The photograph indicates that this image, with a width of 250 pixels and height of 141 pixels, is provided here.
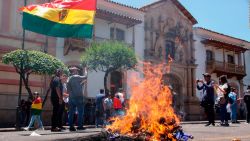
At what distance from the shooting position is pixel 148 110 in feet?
20.5

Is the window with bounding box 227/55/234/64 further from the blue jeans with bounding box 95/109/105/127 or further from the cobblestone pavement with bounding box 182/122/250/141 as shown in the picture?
the cobblestone pavement with bounding box 182/122/250/141

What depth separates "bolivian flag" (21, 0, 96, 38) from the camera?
1022cm

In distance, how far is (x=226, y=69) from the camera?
31844 mm

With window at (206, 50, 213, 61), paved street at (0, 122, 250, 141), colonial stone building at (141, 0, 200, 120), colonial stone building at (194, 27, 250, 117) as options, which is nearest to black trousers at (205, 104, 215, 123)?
paved street at (0, 122, 250, 141)

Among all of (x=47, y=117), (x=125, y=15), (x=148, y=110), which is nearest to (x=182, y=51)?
(x=125, y=15)

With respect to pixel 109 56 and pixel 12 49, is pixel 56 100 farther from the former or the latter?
pixel 12 49

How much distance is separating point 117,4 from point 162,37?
5263mm

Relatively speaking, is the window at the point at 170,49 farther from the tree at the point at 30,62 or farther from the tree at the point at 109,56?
the tree at the point at 30,62

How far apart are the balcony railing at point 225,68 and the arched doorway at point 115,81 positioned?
958 centimetres

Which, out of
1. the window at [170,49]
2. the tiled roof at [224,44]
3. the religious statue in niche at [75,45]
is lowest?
the religious statue in niche at [75,45]

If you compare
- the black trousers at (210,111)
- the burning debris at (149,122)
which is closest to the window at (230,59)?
the black trousers at (210,111)

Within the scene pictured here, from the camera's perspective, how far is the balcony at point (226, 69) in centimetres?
3100

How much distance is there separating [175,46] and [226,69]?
5.65 meters

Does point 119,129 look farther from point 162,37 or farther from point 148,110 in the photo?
point 162,37
